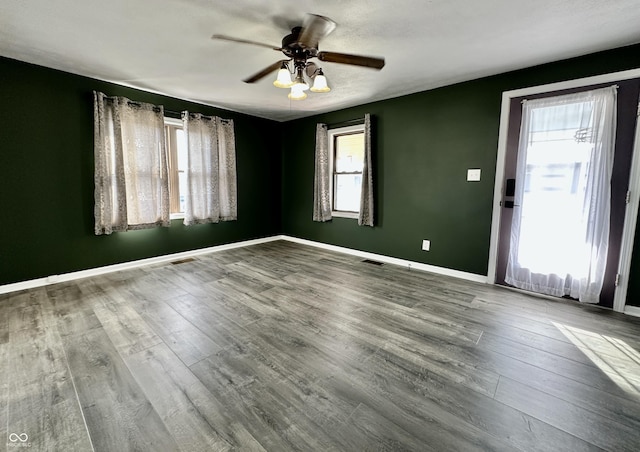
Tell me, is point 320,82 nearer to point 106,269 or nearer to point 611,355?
point 611,355

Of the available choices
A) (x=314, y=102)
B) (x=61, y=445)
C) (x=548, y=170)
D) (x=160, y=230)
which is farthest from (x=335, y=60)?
(x=160, y=230)

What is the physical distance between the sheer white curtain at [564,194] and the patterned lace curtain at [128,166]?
14.6 feet

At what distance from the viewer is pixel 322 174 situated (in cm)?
488

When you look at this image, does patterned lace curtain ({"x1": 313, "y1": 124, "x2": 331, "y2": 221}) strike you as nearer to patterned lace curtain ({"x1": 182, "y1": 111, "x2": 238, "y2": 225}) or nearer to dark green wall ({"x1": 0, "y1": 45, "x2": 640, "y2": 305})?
dark green wall ({"x1": 0, "y1": 45, "x2": 640, "y2": 305})

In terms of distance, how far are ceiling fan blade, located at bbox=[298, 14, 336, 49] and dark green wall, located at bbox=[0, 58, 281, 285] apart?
282cm

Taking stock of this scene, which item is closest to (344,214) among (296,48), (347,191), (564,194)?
(347,191)

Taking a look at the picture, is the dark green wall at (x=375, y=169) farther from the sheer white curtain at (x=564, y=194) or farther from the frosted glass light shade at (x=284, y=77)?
the frosted glass light shade at (x=284, y=77)

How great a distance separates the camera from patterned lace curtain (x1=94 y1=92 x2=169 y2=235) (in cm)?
337

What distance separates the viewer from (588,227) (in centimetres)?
266

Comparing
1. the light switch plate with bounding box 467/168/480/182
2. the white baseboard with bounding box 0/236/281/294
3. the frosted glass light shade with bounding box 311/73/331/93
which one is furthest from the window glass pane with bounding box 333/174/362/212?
the frosted glass light shade with bounding box 311/73/331/93

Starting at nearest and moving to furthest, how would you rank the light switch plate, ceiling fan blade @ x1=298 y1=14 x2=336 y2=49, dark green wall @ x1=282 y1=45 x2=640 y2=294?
ceiling fan blade @ x1=298 y1=14 x2=336 y2=49, dark green wall @ x1=282 y1=45 x2=640 y2=294, the light switch plate

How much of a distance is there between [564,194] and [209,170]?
457 cm

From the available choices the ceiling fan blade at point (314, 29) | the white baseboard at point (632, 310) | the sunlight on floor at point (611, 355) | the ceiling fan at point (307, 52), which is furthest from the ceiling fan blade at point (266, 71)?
the white baseboard at point (632, 310)

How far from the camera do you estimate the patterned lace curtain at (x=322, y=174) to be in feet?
15.9
